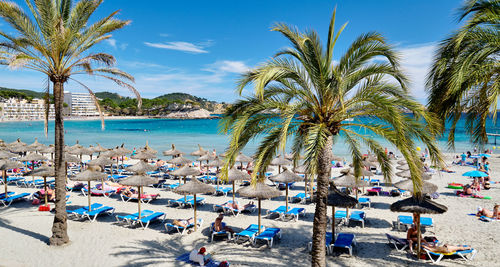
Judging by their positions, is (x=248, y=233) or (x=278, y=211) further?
(x=278, y=211)

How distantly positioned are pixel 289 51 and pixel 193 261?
5.78m

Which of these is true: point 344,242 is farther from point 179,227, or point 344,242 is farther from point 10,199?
point 10,199

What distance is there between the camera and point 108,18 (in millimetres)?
9281

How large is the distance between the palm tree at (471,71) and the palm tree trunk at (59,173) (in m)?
9.56

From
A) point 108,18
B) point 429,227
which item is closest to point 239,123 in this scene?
point 108,18

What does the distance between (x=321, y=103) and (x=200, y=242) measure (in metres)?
6.06

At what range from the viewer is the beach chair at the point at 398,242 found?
8.62 meters

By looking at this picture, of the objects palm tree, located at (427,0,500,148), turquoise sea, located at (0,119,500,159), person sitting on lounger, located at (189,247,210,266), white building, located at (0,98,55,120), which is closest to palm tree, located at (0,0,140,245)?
person sitting on lounger, located at (189,247,210,266)

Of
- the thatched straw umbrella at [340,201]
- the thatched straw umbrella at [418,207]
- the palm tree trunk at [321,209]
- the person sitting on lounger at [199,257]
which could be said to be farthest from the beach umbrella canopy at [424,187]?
the person sitting on lounger at [199,257]

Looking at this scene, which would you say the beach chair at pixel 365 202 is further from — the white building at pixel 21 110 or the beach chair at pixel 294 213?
the white building at pixel 21 110

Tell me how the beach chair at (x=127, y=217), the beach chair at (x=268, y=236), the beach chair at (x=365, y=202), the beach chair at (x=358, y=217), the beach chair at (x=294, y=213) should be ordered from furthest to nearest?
the beach chair at (x=365, y=202) < the beach chair at (x=294, y=213) < the beach chair at (x=127, y=217) < the beach chair at (x=358, y=217) < the beach chair at (x=268, y=236)

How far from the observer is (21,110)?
145 meters

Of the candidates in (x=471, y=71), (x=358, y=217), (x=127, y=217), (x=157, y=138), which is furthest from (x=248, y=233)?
(x=157, y=138)

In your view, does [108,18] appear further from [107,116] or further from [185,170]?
[107,116]
